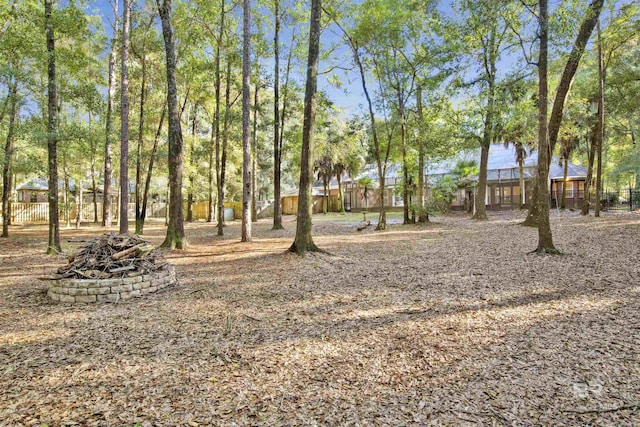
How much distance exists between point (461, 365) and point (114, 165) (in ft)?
67.7

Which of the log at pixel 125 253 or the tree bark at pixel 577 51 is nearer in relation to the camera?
the log at pixel 125 253

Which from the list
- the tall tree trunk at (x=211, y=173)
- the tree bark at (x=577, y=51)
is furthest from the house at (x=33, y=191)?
the tree bark at (x=577, y=51)

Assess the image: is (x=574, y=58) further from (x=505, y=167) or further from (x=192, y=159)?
(x=505, y=167)

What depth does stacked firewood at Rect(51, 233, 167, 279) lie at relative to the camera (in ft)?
16.8

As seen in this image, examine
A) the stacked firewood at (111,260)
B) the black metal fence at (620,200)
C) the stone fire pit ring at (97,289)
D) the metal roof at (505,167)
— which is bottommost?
the stone fire pit ring at (97,289)

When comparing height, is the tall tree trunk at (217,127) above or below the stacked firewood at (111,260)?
above

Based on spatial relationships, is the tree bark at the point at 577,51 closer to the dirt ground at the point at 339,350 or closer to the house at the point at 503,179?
the dirt ground at the point at 339,350

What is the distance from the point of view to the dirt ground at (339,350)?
236cm

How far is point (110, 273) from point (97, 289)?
0.29m

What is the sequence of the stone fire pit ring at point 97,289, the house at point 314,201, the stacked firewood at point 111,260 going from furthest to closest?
1. the house at point 314,201
2. the stacked firewood at point 111,260
3. the stone fire pit ring at point 97,289

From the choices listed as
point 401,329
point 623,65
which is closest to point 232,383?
point 401,329

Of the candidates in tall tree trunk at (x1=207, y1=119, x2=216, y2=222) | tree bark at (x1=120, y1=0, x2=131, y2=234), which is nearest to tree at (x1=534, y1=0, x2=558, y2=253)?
tree bark at (x1=120, y1=0, x2=131, y2=234)

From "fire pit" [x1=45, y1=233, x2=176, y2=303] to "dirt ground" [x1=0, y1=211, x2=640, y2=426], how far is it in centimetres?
22

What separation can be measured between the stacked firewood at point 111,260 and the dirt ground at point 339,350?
49cm
